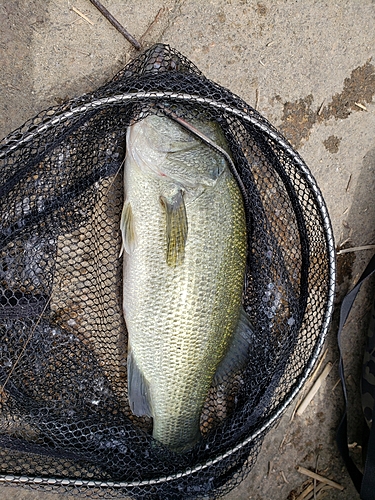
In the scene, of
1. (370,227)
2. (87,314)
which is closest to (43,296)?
(87,314)

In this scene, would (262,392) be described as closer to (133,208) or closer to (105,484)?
(105,484)

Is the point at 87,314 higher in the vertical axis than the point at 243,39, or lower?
lower

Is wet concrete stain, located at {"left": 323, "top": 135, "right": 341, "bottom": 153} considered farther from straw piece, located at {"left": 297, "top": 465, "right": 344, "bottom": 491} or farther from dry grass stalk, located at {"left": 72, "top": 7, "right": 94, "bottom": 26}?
straw piece, located at {"left": 297, "top": 465, "right": 344, "bottom": 491}

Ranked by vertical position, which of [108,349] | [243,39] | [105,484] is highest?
[243,39]

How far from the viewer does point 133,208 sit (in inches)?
76.2

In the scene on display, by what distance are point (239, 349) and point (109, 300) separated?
2.03ft

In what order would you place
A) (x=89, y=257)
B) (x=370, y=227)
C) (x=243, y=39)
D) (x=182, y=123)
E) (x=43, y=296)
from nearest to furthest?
(x=182, y=123) < (x=43, y=296) < (x=89, y=257) < (x=243, y=39) < (x=370, y=227)

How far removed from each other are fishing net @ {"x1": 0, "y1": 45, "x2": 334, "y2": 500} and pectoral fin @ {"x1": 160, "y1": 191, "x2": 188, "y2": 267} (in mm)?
311

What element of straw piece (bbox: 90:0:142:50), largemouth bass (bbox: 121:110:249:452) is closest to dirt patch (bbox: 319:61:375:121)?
largemouth bass (bbox: 121:110:249:452)

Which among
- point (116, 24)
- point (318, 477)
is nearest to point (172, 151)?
point (116, 24)

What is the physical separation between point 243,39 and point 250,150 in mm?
578

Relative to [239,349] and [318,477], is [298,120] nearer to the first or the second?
[239,349]

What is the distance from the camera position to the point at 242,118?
1.87 meters

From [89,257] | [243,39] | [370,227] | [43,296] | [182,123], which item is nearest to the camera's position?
[182,123]
